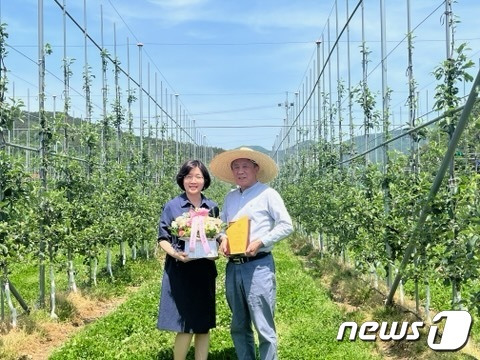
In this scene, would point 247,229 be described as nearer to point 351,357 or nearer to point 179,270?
point 179,270

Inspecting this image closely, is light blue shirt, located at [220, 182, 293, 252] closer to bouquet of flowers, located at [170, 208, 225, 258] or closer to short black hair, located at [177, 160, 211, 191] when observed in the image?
bouquet of flowers, located at [170, 208, 225, 258]

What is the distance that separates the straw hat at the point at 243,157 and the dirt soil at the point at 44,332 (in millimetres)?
2821

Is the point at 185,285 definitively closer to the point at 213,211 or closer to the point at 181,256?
the point at 181,256

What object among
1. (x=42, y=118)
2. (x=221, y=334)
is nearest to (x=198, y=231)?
(x=221, y=334)

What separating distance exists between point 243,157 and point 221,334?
2.41 metres

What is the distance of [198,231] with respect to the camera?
4340 millimetres

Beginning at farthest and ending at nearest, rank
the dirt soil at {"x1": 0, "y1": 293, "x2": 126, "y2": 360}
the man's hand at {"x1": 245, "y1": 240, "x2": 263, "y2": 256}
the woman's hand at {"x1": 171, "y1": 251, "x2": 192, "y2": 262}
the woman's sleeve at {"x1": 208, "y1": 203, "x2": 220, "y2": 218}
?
the dirt soil at {"x1": 0, "y1": 293, "x2": 126, "y2": 360} < the woman's sleeve at {"x1": 208, "y1": 203, "x2": 220, "y2": 218} < the woman's hand at {"x1": 171, "y1": 251, "x2": 192, "y2": 262} < the man's hand at {"x1": 245, "y1": 240, "x2": 263, "y2": 256}

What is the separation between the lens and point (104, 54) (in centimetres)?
1283

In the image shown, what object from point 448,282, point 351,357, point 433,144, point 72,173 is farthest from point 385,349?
point 72,173

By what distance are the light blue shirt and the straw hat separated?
0.27m

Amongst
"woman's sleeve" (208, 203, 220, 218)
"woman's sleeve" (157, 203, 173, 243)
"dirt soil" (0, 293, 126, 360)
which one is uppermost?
"woman's sleeve" (208, 203, 220, 218)

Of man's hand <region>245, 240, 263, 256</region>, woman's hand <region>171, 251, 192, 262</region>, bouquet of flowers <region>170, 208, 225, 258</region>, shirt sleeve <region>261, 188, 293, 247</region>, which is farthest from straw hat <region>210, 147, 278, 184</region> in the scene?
woman's hand <region>171, 251, 192, 262</region>

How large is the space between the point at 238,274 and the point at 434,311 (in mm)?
3683

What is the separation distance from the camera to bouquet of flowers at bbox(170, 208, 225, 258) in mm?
4340
